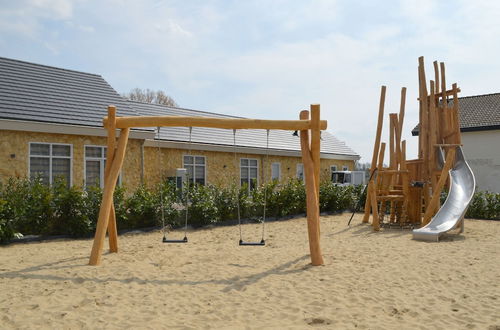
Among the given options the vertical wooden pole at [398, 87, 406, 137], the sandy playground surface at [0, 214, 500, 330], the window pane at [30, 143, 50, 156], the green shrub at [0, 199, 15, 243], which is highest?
the vertical wooden pole at [398, 87, 406, 137]

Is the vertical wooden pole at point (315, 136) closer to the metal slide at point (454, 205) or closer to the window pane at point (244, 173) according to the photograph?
the metal slide at point (454, 205)

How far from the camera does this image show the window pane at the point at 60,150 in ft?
44.4

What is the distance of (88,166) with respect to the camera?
14.3 metres

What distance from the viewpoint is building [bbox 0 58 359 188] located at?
12.9 meters

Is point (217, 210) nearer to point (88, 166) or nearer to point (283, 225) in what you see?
point (283, 225)

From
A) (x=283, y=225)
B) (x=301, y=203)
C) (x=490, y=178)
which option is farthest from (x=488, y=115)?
(x=283, y=225)

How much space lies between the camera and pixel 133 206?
1059cm

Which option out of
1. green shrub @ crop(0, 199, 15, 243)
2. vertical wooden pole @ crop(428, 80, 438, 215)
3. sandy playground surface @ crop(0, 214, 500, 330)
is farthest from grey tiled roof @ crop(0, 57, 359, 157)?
vertical wooden pole @ crop(428, 80, 438, 215)

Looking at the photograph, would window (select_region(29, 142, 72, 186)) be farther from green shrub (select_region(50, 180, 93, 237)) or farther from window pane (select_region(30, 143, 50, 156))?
green shrub (select_region(50, 180, 93, 237))

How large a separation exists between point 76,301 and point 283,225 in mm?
8047

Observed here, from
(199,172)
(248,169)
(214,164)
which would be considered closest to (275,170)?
(248,169)

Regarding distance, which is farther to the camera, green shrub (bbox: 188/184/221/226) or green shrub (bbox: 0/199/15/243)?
green shrub (bbox: 188/184/221/226)

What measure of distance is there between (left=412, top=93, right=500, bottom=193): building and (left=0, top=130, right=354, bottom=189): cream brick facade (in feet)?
31.2

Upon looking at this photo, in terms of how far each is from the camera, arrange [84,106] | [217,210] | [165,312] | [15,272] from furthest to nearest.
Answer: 1. [84,106]
2. [217,210]
3. [15,272]
4. [165,312]
